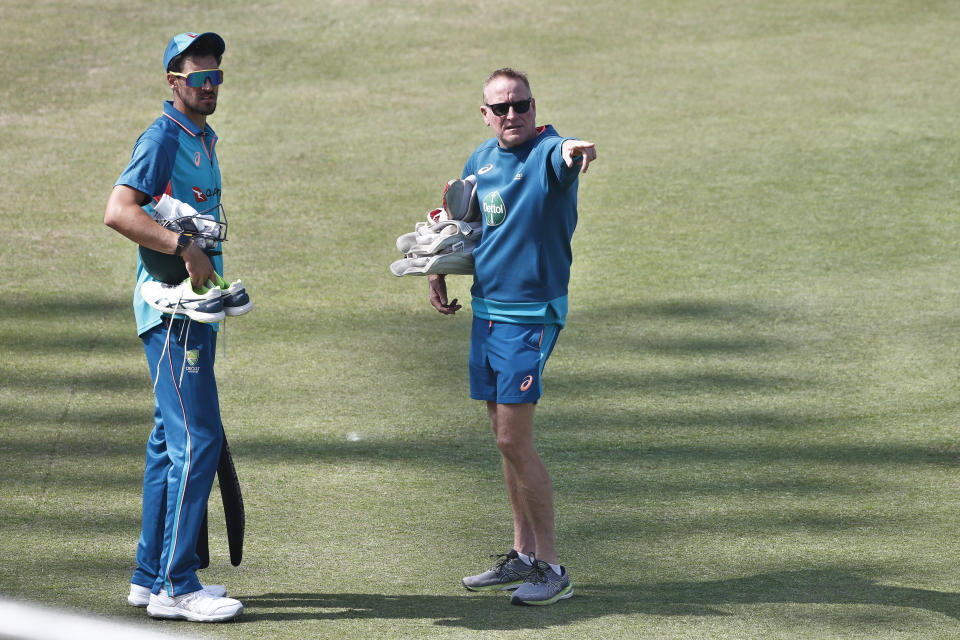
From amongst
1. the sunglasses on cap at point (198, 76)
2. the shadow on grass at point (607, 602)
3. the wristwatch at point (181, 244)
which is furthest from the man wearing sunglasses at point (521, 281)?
the wristwatch at point (181, 244)

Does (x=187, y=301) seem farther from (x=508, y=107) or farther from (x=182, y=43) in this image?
(x=508, y=107)

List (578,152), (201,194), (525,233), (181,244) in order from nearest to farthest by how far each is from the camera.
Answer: (181,244) → (578,152) → (201,194) → (525,233)

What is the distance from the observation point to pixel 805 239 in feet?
30.7

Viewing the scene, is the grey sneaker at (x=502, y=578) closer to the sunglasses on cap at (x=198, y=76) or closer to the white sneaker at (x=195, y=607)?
the white sneaker at (x=195, y=607)

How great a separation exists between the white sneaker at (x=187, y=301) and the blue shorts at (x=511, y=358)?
1033mm

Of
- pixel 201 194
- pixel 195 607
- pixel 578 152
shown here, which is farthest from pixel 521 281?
pixel 195 607

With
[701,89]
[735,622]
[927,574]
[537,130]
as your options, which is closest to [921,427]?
[927,574]

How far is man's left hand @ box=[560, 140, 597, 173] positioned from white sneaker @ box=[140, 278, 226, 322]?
52.0 inches

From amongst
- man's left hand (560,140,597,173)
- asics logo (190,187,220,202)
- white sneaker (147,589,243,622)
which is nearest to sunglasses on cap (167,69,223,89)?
asics logo (190,187,220,202)

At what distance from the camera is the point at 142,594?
455 centimetres

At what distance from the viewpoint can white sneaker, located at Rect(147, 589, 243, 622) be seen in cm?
435

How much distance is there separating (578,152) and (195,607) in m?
2.14

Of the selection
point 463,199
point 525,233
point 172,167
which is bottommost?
point 525,233

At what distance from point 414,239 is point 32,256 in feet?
17.5
